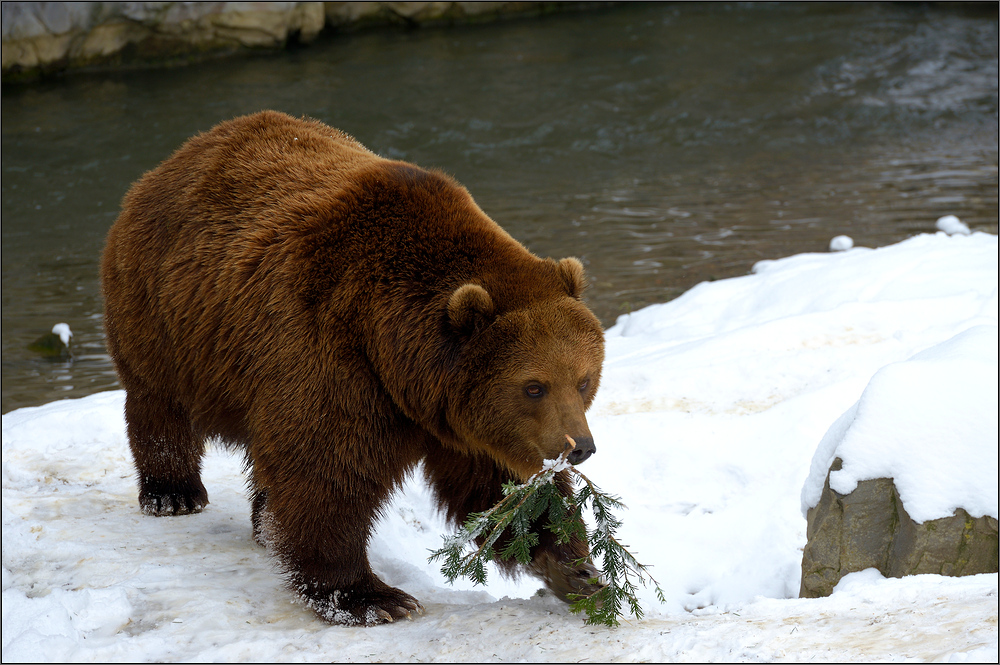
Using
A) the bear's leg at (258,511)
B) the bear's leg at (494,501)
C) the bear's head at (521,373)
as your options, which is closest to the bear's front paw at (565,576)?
the bear's leg at (494,501)

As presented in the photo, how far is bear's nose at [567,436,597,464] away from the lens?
132 inches

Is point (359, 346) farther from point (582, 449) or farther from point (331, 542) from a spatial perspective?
point (582, 449)

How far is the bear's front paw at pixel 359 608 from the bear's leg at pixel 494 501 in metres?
0.51

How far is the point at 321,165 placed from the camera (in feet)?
14.3

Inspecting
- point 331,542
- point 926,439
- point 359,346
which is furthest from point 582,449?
point 926,439

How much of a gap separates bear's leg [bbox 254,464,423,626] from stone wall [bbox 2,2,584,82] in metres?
17.6

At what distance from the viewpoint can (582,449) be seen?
11.0ft

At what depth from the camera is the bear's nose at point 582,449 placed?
3354mm

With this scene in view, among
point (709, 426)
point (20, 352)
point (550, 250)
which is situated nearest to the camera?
point (709, 426)

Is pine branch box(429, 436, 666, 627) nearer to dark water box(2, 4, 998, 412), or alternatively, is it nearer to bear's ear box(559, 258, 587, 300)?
bear's ear box(559, 258, 587, 300)

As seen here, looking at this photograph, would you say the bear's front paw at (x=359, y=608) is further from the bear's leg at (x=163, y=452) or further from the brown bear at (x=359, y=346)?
the bear's leg at (x=163, y=452)

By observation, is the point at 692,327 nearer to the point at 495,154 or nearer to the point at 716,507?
the point at 716,507

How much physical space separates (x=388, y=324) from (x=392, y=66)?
1731 centimetres

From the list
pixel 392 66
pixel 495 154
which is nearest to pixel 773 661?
pixel 495 154
